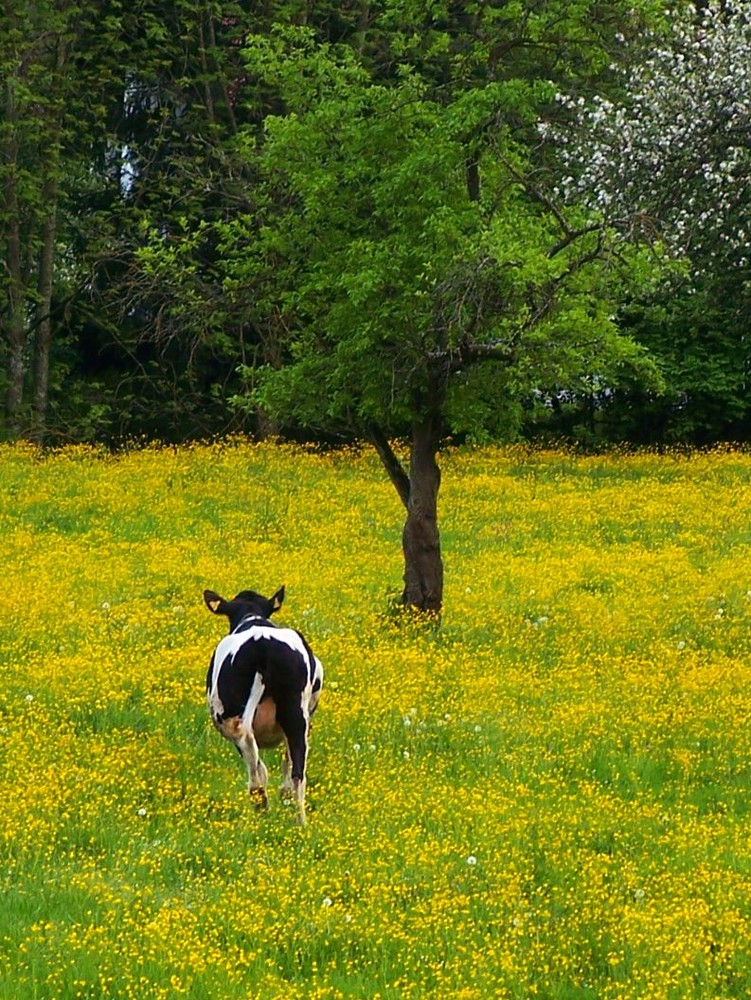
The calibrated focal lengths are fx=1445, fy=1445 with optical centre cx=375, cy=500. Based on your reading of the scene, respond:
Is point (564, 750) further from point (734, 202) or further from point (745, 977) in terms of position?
point (734, 202)

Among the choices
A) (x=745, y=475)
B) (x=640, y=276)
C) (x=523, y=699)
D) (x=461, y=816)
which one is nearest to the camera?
(x=461, y=816)

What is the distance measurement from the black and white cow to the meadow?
40cm

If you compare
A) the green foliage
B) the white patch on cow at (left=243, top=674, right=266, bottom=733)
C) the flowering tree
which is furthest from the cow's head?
the flowering tree

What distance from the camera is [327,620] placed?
2081 cm

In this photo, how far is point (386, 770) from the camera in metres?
14.0

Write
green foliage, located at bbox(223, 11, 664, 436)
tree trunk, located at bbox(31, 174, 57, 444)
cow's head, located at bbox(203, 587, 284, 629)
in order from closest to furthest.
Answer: cow's head, located at bbox(203, 587, 284, 629), green foliage, located at bbox(223, 11, 664, 436), tree trunk, located at bbox(31, 174, 57, 444)

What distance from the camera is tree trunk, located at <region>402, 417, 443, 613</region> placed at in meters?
21.4

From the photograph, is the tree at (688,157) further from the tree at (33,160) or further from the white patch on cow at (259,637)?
the tree at (33,160)

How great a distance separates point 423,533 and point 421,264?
412cm

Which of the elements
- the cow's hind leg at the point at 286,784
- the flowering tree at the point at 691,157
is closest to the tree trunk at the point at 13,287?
the flowering tree at the point at 691,157

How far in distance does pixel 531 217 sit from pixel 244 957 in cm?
1362

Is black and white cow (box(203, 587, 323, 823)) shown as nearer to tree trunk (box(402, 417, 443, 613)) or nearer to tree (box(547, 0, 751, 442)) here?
tree (box(547, 0, 751, 442))

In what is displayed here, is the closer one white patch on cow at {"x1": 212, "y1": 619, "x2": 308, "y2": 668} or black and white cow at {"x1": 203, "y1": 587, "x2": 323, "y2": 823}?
black and white cow at {"x1": 203, "y1": 587, "x2": 323, "y2": 823}

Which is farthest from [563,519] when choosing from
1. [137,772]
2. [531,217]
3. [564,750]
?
[137,772]
